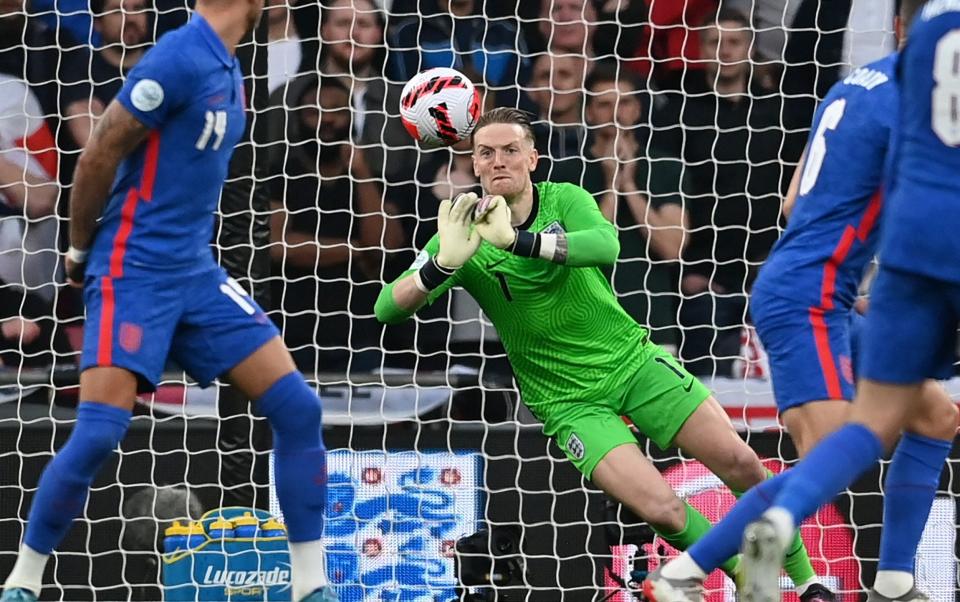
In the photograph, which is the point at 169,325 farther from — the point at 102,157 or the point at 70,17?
the point at 70,17

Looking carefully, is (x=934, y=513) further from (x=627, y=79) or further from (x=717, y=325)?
(x=627, y=79)

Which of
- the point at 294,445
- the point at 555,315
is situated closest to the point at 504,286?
the point at 555,315

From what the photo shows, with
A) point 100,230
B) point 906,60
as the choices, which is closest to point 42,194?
point 100,230

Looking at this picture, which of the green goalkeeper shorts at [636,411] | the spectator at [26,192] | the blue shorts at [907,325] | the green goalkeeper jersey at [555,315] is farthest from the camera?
the spectator at [26,192]

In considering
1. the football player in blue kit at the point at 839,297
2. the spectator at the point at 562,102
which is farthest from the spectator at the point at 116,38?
the football player in blue kit at the point at 839,297

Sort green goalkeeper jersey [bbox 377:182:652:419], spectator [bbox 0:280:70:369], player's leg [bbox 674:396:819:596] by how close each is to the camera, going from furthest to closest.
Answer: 1. spectator [bbox 0:280:70:369]
2. green goalkeeper jersey [bbox 377:182:652:419]
3. player's leg [bbox 674:396:819:596]

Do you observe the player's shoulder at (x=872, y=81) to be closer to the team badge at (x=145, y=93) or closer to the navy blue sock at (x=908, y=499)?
the navy blue sock at (x=908, y=499)

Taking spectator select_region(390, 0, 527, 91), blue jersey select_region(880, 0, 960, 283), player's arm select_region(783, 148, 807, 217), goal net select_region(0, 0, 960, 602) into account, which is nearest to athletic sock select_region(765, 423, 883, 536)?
blue jersey select_region(880, 0, 960, 283)

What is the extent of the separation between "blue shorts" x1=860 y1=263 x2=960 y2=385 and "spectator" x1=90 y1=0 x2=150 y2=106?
165 inches

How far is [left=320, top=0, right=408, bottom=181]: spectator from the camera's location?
6.97m

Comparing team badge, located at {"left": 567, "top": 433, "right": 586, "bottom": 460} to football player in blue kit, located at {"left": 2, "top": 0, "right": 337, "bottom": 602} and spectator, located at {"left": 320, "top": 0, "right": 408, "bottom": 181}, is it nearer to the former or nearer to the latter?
football player in blue kit, located at {"left": 2, "top": 0, "right": 337, "bottom": 602}

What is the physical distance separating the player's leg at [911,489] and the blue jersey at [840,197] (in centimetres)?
43

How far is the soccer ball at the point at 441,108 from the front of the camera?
5727 millimetres

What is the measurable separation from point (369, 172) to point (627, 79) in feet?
3.97
